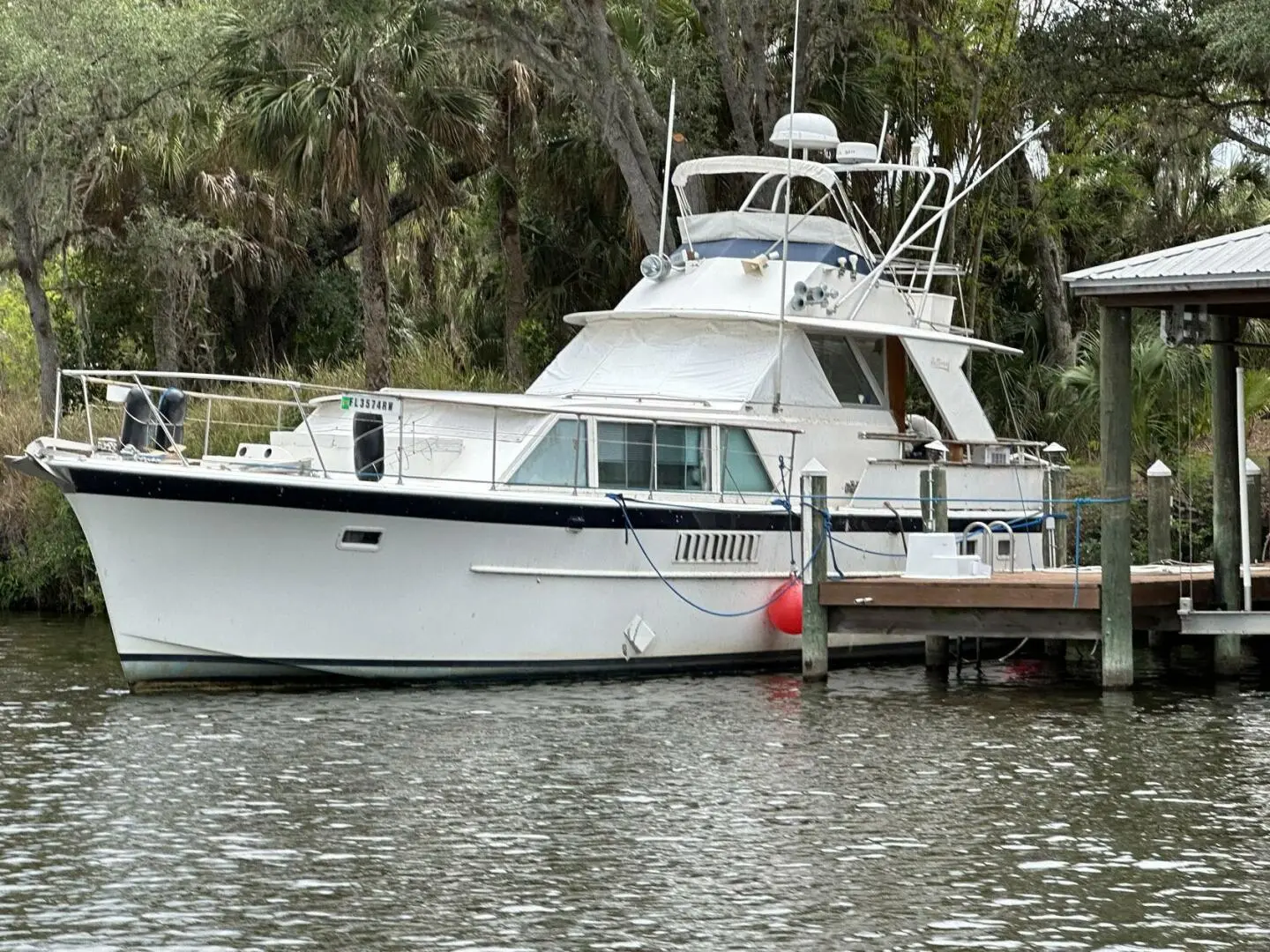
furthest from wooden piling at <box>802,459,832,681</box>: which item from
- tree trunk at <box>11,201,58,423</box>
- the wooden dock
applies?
tree trunk at <box>11,201,58,423</box>

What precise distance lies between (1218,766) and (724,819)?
4.04m

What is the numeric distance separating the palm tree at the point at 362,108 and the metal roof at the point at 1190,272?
12.3 meters

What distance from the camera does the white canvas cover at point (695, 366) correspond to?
847 inches

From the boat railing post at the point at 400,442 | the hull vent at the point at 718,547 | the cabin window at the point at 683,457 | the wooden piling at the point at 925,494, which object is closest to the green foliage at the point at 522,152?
the wooden piling at the point at 925,494

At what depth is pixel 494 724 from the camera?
672 inches

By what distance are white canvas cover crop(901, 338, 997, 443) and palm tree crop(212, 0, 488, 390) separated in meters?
8.92

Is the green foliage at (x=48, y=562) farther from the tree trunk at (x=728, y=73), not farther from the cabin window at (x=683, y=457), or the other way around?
the tree trunk at (x=728, y=73)

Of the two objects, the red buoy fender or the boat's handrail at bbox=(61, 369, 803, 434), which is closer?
the boat's handrail at bbox=(61, 369, 803, 434)

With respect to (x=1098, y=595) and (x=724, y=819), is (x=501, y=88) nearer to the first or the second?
(x=1098, y=595)

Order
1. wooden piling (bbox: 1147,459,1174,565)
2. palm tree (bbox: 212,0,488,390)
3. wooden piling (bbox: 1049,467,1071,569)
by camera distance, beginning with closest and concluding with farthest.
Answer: wooden piling (bbox: 1147,459,1174,565) → wooden piling (bbox: 1049,467,1071,569) → palm tree (bbox: 212,0,488,390)

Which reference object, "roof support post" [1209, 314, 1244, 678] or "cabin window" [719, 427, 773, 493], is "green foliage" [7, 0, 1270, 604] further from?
"cabin window" [719, 427, 773, 493]

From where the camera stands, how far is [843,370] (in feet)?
74.0

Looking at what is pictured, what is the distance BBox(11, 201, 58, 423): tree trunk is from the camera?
1189 inches

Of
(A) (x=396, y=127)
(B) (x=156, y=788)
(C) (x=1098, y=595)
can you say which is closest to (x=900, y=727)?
(C) (x=1098, y=595)
